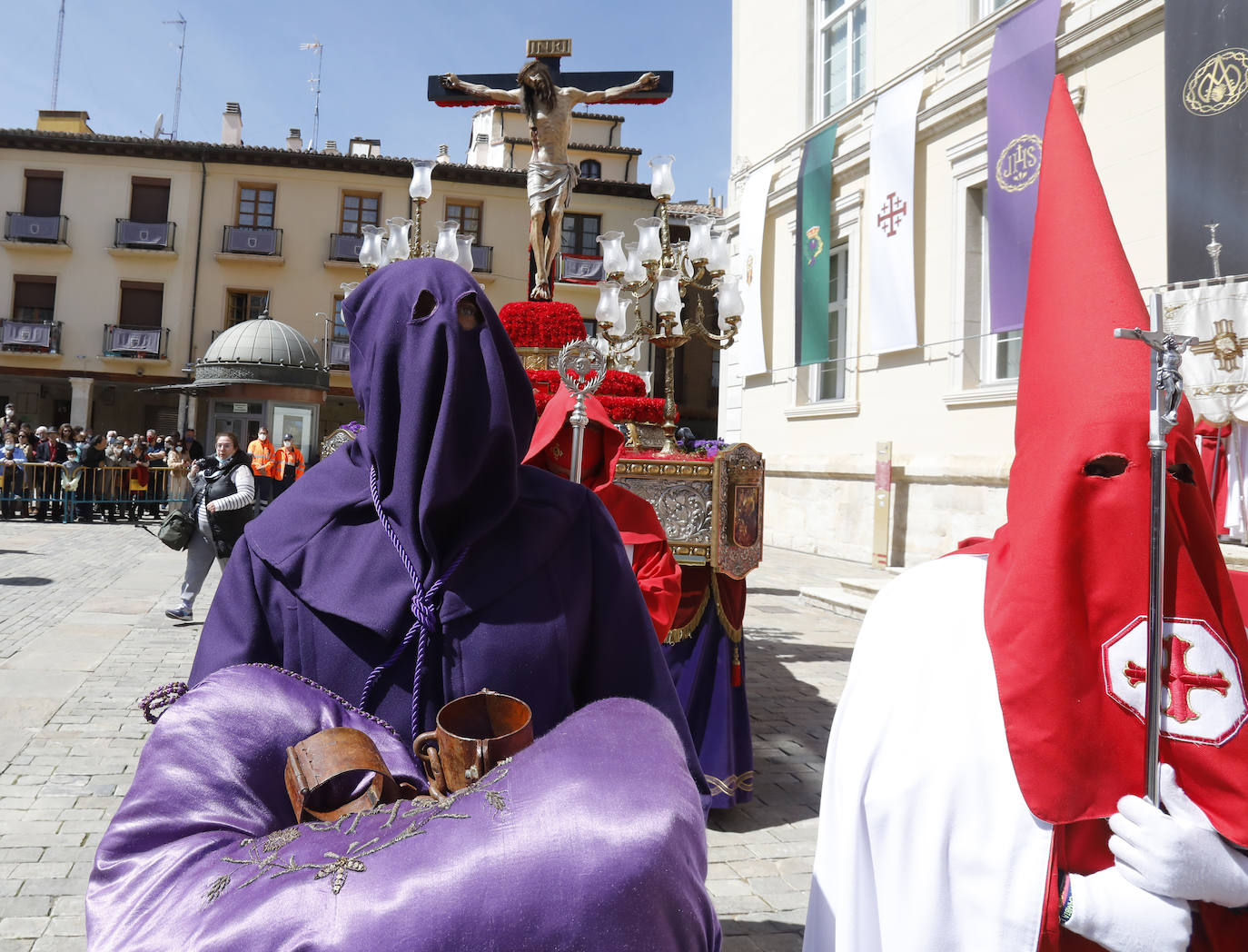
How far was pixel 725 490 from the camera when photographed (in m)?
4.45

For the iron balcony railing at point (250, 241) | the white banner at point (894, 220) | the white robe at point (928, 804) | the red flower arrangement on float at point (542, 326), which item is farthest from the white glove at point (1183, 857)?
the iron balcony railing at point (250, 241)

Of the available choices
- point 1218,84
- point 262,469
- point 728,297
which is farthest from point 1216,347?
point 262,469

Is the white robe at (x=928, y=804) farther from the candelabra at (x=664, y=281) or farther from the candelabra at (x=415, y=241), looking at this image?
the candelabra at (x=415, y=241)

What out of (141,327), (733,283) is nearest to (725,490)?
(733,283)

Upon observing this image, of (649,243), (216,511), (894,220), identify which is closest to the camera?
(649,243)

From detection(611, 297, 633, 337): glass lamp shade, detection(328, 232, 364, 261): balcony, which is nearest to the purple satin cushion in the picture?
detection(611, 297, 633, 337): glass lamp shade

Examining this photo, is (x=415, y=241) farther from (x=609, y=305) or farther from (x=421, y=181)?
(x=609, y=305)

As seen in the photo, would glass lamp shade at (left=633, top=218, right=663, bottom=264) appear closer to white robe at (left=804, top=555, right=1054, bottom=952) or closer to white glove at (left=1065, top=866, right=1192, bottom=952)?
white robe at (left=804, top=555, right=1054, bottom=952)

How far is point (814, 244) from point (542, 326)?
1061 centimetres

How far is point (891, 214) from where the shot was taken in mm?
12617

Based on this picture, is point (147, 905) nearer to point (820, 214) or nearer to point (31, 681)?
point (31, 681)

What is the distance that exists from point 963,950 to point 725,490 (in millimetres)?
3115

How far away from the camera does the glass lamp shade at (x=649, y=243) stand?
5582 millimetres

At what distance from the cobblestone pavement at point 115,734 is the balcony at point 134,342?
60.0 ft
